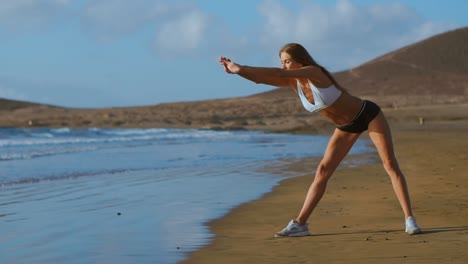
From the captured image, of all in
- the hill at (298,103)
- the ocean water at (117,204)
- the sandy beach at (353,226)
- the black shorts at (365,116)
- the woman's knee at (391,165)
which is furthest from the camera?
the hill at (298,103)

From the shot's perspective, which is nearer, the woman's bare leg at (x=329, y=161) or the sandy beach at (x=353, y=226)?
the sandy beach at (x=353, y=226)

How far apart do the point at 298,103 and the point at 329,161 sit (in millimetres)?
54638

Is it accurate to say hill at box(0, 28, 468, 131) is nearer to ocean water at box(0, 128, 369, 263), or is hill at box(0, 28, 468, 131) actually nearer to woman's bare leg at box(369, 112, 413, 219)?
ocean water at box(0, 128, 369, 263)

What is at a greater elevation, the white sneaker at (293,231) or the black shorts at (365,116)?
the black shorts at (365,116)

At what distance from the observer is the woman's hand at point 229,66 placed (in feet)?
18.6

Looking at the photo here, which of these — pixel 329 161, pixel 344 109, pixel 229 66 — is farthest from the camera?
pixel 329 161

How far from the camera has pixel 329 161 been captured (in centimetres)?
665

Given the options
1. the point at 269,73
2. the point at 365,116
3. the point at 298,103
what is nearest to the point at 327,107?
the point at 365,116

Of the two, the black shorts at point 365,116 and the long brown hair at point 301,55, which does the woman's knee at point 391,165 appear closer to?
the black shorts at point 365,116

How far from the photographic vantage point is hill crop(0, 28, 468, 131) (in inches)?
1928

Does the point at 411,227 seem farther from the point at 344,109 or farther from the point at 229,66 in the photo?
the point at 229,66

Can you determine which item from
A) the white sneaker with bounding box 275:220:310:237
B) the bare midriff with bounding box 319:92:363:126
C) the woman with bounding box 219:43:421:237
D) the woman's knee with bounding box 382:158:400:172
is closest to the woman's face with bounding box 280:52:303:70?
the woman with bounding box 219:43:421:237

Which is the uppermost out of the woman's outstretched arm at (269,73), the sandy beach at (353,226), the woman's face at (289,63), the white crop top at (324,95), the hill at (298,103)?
the hill at (298,103)

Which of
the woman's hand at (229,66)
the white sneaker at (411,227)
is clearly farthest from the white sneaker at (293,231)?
the woman's hand at (229,66)
